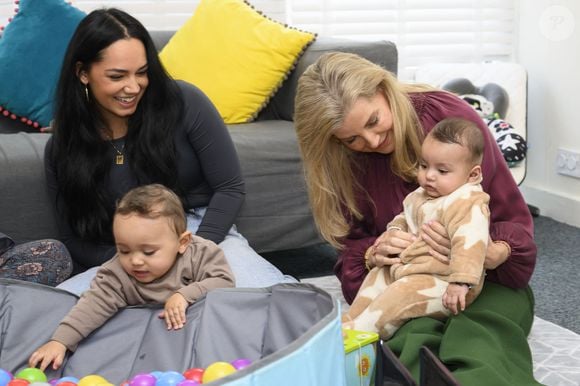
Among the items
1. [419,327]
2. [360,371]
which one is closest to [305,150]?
[419,327]

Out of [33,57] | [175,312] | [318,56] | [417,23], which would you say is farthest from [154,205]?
[417,23]

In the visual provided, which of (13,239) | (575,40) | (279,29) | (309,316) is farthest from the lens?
(575,40)

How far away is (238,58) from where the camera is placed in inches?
109

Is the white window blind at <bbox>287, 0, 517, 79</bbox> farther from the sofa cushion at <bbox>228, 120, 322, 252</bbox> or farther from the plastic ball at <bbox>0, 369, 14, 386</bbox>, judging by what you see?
the plastic ball at <bbox>0, 369, 14, 386</bbox>

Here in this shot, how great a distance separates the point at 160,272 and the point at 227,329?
232 mm

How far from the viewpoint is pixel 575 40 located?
3072 mm

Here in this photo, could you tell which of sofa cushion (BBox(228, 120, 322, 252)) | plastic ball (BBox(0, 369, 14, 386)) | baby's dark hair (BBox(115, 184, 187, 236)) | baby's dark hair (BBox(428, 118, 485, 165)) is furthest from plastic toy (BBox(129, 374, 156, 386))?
sofa cushion (BBox(228, 120, 322, 252))

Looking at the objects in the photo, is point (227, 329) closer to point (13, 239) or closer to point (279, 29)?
point (13, 239)

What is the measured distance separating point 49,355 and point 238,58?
147 centimetres

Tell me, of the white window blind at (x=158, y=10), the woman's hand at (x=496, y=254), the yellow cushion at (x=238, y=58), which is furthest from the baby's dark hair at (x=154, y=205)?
the white window blind at (x=158, y=10)

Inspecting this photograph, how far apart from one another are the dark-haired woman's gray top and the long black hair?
2cm

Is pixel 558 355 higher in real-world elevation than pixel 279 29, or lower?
lower

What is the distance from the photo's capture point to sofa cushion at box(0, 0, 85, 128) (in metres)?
2.67

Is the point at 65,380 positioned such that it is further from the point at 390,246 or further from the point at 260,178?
the point at 260,178
